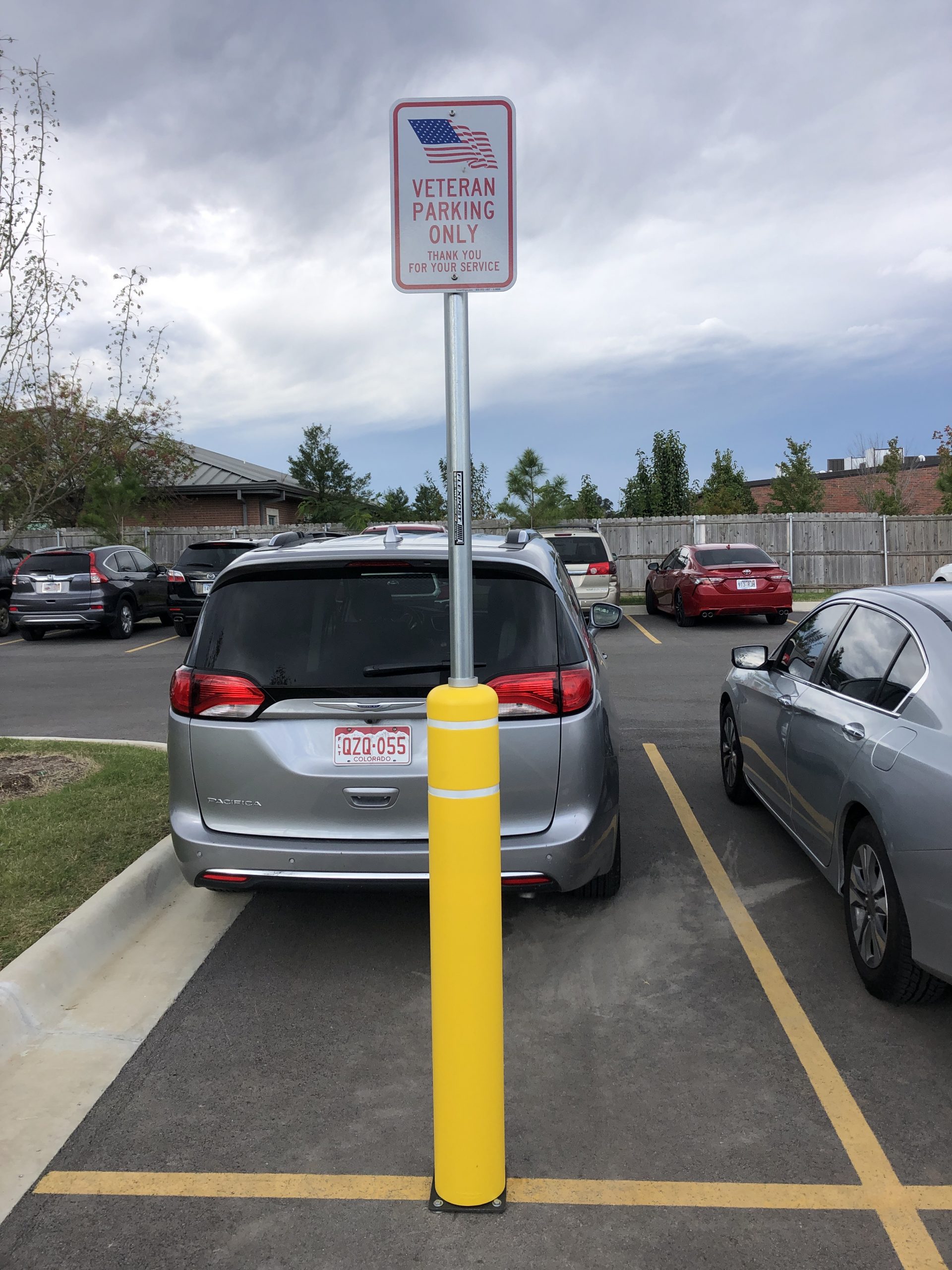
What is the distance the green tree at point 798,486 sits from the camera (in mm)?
45531

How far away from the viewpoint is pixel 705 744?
838cm

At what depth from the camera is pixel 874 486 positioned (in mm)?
49625

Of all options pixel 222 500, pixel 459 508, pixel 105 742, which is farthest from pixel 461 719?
pixel 222 500

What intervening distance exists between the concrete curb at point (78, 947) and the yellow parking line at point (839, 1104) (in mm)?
2701

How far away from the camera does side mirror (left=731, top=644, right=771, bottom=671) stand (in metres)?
Result: 5.70

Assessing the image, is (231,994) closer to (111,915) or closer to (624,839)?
(111,915)

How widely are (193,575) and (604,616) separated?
12659 mm

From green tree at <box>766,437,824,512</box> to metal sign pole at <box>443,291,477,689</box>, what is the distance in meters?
44.4

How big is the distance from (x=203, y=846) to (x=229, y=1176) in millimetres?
1445

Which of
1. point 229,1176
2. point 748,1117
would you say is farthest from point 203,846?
point 748,1117

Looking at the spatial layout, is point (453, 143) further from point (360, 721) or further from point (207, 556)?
point (207, 556)

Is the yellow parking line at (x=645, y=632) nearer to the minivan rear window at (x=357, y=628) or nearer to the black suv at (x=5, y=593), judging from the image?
the black suv at (x=5, y=593)

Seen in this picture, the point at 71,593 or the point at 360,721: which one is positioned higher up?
the point at 360,721

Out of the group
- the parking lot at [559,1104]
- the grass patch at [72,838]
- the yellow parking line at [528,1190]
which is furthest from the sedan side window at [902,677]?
the grass patch at [72,838]
